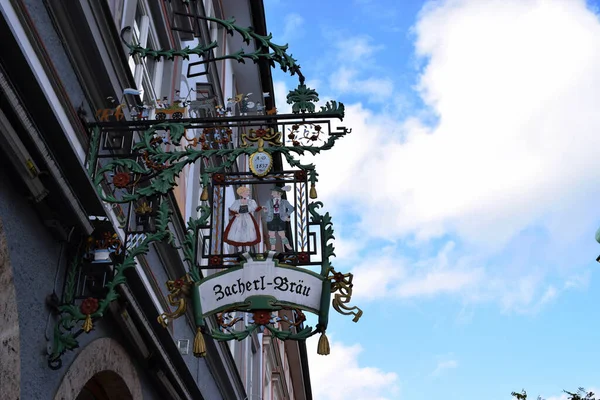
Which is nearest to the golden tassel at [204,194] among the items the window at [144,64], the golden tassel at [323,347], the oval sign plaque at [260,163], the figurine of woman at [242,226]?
the figurine of woman at [242,226]

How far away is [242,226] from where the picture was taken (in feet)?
21.7

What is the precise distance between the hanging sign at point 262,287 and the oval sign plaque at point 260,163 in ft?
3.09

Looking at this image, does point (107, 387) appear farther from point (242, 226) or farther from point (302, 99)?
point (302, 99)

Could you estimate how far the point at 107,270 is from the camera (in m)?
6.35

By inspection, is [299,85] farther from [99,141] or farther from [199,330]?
Result: [199,330]

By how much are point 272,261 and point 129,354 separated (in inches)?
107

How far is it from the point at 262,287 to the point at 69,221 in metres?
1.67

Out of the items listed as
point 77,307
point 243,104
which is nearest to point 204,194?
point 243,104

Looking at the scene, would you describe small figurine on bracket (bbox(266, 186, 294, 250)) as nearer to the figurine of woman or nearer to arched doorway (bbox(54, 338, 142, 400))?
the figurine of woman

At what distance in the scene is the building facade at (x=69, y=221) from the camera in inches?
209

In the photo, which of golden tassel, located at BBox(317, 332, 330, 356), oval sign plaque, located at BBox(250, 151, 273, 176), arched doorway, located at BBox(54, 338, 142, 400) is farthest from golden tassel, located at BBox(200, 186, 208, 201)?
arched doorway, located at BBox(54, 338, 142, 400)

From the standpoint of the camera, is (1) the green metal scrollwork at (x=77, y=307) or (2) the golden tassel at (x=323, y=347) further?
(2) the golden tassel at (x=323, y=347)

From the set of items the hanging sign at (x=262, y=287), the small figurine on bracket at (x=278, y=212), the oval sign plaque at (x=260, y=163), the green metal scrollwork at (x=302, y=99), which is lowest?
the hanging sign at (x=262, y=287)

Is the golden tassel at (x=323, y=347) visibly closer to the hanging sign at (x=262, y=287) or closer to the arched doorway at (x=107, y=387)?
the hanging sign at (x=262, y=287)
